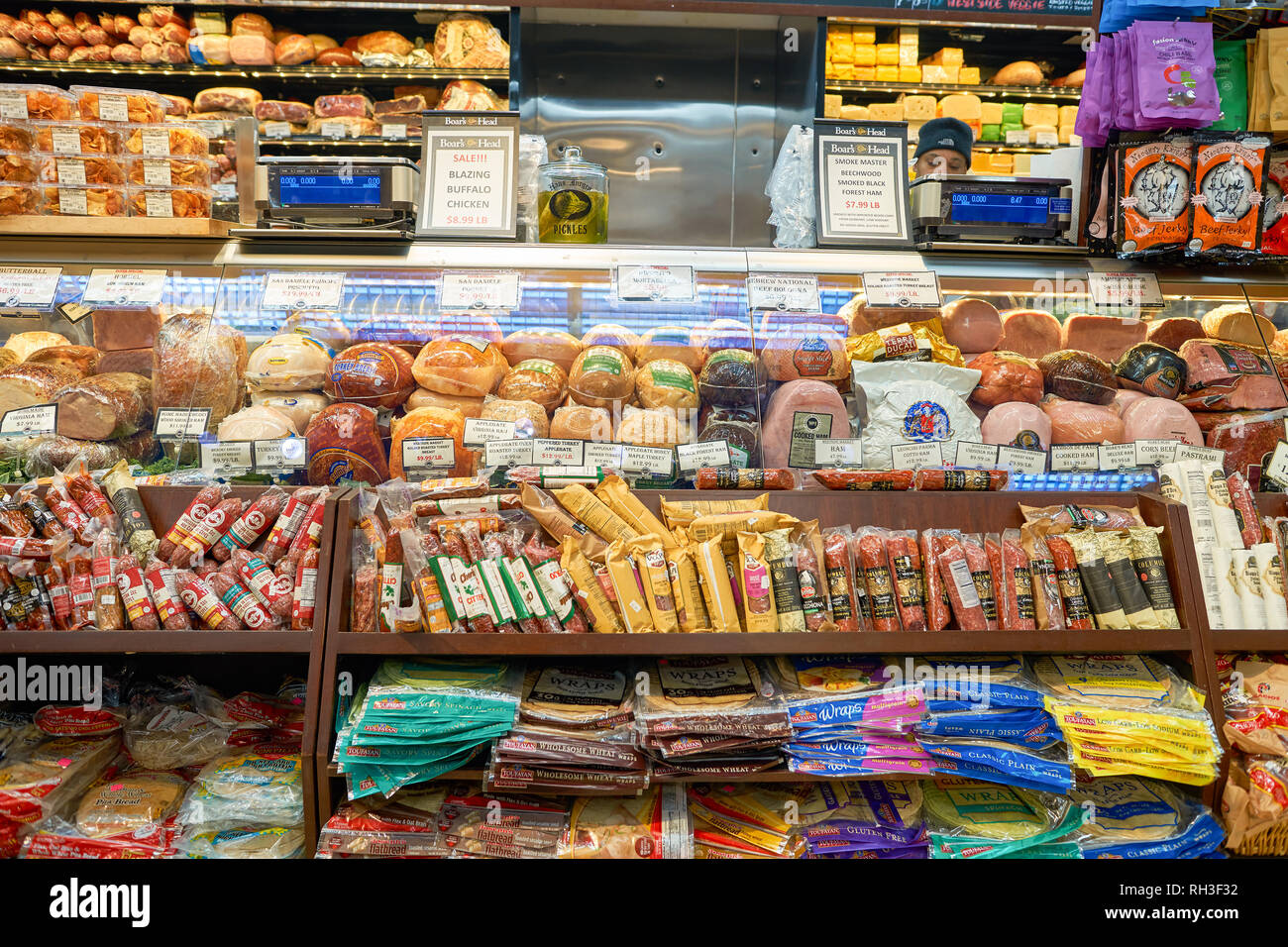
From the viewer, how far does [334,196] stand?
233 centimetres

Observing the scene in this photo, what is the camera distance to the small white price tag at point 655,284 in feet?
7.78

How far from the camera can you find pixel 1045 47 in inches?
202

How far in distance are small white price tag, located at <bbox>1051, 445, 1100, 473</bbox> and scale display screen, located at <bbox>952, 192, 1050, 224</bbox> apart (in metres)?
0.75

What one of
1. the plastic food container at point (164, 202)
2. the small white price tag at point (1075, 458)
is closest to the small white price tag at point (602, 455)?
the small white price tag at point (1075, 458)

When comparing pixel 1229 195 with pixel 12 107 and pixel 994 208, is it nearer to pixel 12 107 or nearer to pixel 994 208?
pixel 994 208

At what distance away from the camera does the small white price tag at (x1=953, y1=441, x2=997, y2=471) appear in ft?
6.83

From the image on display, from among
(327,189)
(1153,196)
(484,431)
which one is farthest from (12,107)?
(1153,196)

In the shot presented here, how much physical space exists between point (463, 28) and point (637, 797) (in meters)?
4.71

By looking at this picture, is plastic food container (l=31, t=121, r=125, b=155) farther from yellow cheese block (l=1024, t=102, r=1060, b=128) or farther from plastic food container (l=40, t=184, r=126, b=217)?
yellow cheese block (l=1024, t=102, r=1060, b=128)

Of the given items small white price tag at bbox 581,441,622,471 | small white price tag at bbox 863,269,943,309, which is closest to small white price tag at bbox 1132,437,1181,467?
small white price tag at bbox 863,269,943,309

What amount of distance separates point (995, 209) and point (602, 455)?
1.41m

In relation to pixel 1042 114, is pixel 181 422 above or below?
below

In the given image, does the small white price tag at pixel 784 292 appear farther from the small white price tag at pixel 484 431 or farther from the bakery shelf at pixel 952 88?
the bakery shelf at pixel 952 88

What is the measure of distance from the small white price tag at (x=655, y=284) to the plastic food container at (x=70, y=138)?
1532mm
